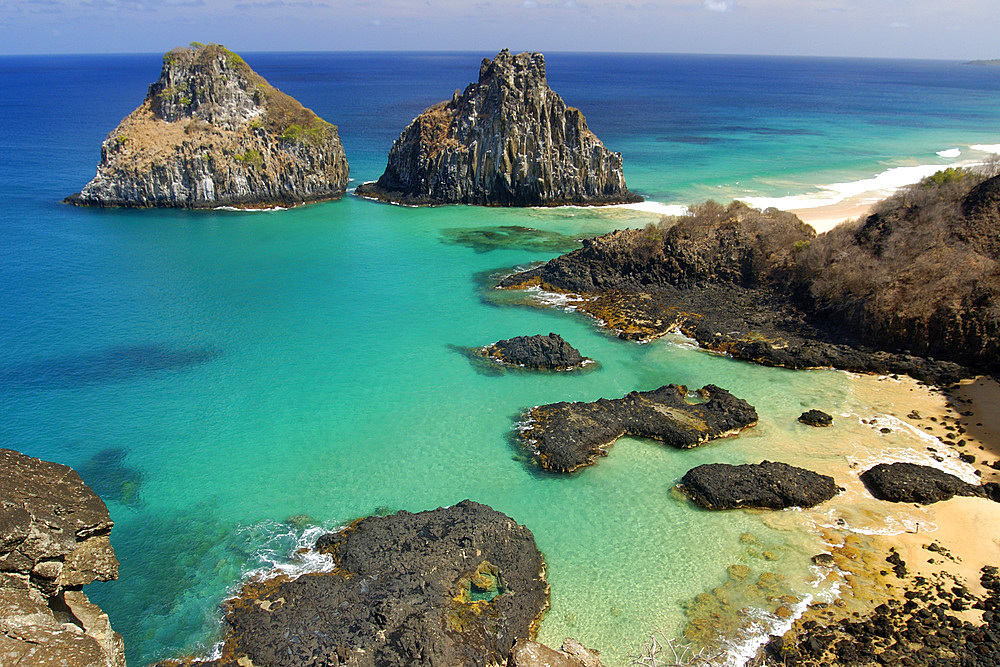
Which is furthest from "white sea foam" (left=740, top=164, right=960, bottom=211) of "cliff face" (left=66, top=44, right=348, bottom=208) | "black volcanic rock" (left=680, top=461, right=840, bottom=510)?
"cliff face" (left=66, top=44, right=348, bottom=208)

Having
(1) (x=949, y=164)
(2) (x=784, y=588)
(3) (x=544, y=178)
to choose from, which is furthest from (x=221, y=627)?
(1) (x=949, y=164)

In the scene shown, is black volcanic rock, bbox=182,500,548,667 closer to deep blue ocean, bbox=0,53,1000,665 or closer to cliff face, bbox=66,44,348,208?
deep blue ocean, bbox=0,53,1000,665

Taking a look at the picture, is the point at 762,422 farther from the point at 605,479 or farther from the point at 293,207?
the point at 293,207

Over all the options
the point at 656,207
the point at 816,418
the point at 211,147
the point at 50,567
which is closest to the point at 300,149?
the point at 211,147

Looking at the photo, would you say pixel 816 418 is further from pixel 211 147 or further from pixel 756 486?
pixel 211 147

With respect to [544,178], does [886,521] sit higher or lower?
lower

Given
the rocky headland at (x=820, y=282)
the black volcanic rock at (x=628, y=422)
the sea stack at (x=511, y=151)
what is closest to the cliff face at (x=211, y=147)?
the sea stack at (x=511, y=151)

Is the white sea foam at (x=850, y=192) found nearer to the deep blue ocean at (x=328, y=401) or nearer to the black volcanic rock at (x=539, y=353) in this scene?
the deep blue ocean at (x=328, y=401)
